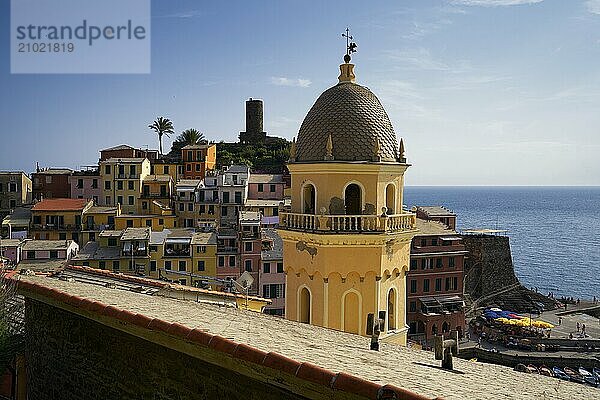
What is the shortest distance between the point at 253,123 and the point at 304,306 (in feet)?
332

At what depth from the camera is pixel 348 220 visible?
13.3 m

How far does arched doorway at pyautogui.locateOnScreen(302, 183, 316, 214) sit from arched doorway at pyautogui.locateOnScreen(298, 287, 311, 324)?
6.03 ft

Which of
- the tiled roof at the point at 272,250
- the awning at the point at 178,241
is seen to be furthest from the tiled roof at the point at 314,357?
the tiled roof at the point at 272,250

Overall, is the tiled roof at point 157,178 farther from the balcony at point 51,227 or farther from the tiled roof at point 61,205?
the balcony at point 51,227

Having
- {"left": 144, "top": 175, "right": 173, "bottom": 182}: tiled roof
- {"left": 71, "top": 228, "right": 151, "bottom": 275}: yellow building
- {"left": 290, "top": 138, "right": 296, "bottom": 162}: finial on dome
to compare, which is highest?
{"left": 144, "top": 175, "right": 173, "bottom": 182}: tiled roof

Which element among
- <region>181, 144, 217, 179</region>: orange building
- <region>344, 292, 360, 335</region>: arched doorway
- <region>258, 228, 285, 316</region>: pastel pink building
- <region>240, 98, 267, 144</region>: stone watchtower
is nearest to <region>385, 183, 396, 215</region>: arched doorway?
<region>344, 292, 360, 335</region>: arched doorway

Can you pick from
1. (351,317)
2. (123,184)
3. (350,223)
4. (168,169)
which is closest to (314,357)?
(350,223)

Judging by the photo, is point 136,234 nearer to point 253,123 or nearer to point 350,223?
point 350,223

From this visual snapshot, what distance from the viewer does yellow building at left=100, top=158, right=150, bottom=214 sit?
6041 cm

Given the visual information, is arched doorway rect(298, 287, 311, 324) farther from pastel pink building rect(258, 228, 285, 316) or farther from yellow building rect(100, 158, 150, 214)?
yellow building rect(100, 158, 150, 214)

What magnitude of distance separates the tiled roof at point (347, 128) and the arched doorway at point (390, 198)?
2.16 feet

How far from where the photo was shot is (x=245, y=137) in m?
112

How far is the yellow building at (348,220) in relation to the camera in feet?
43.9

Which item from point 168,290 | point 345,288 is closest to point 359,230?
point 345,288
